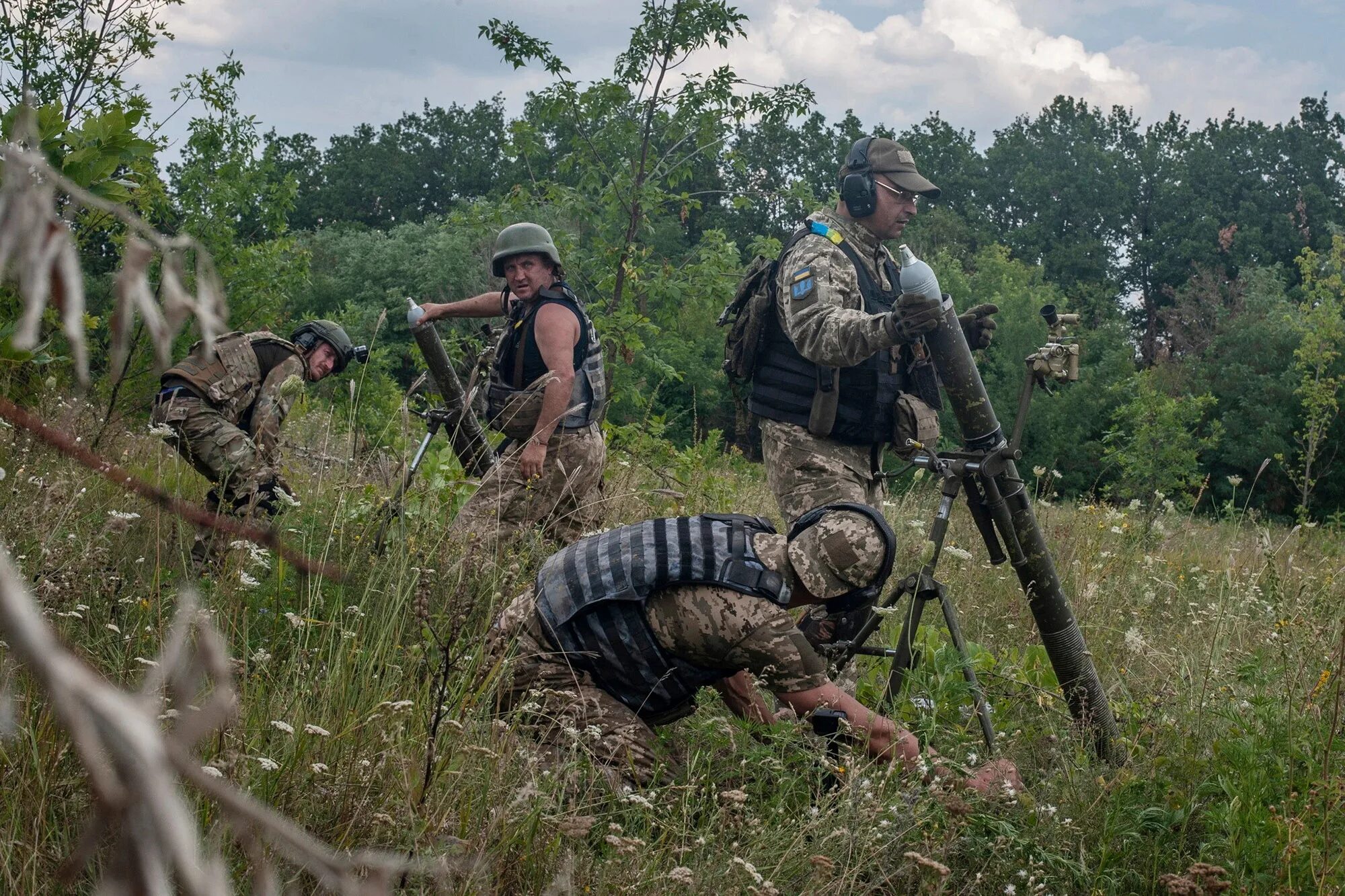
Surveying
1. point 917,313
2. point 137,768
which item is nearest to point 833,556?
point 917,313

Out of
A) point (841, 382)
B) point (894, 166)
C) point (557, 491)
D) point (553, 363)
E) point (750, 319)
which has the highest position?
point (894, 166)

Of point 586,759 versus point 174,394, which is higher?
point 174,394

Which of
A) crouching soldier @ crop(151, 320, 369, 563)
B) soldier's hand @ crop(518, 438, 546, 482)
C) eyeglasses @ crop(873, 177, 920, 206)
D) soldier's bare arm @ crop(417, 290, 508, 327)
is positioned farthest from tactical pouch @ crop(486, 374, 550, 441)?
eyeglasses @ crop(873, 177, 920, 206)

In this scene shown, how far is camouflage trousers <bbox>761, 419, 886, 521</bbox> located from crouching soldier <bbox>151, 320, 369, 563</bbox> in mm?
1852

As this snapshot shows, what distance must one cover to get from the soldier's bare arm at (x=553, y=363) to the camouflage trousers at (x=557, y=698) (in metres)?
1.37

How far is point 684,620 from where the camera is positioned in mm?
3471

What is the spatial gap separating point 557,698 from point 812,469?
1856mm

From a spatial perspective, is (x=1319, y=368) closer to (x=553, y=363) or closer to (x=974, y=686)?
(x=553, y=363)

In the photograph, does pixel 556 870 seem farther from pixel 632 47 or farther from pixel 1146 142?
pixel 1146 142

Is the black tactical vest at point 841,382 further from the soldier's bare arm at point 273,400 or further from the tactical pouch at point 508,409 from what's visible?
the soldier's bare arm at point 273,400

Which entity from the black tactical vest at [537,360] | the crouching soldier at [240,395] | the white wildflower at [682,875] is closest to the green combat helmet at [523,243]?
the black tactical vest at [537,360]

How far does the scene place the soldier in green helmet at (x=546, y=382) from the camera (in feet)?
17.4

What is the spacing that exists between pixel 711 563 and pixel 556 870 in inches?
49.0

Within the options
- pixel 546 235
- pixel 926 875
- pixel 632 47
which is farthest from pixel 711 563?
pixel 632 47
